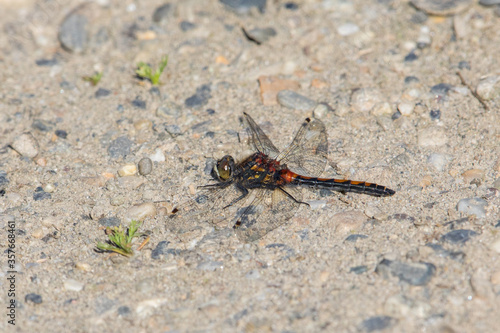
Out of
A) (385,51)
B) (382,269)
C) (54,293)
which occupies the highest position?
(385,51)

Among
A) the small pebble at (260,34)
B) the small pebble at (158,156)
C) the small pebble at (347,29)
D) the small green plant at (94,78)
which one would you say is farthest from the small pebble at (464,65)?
the small green plant at (94,78)

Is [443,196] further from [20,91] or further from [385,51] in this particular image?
[20,91]

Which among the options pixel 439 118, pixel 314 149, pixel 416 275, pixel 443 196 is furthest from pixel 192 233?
pixel 439 118

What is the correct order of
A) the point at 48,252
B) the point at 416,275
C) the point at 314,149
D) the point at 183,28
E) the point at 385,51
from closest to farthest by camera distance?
the point at 416,275 → the point at 48,252 → the point at 314,149 → the point at 385,51 → the point at 183,28

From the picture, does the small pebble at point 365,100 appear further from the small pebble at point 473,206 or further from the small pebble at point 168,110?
the small pebble at point 168,110

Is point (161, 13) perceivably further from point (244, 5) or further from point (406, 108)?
point (406, 108)

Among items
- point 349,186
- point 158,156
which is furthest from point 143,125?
point 349,186
